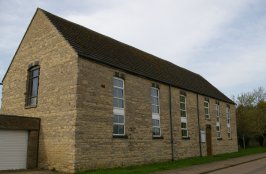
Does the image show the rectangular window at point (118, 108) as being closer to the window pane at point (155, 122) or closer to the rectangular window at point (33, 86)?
the window pane at point (155, 122)

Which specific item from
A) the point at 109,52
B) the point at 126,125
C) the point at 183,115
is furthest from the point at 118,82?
the point at 183,115

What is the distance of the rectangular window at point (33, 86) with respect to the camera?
18.3m

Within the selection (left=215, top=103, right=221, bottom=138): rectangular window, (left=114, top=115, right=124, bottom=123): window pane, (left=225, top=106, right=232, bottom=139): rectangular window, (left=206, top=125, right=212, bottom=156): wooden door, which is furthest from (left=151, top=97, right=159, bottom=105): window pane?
(left=225, top=106, right=232, bottom=139): rectangular window

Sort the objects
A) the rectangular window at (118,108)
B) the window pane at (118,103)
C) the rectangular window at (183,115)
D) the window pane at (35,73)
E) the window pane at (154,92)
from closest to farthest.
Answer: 1. the rectangular window at (118,108)
2. the window pane at (118,103)
3. the window pane at (35,73)
4. the window pane at (154,92)
5. the rectangular window at (183,115)

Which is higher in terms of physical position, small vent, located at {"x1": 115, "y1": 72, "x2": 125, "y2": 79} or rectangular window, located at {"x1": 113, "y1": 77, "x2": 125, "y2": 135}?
small vent, located at {"x1": 115, "y1": 72, "x2": 125, "y2": 79}

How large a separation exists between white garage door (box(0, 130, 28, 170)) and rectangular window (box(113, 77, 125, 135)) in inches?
197

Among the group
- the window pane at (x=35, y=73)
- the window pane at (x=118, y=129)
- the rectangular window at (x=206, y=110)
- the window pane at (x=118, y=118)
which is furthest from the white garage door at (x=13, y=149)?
the rectangular window at (x=206, y=110)

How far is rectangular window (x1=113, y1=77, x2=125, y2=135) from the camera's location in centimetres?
1761

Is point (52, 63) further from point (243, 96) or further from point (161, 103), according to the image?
point (243, 96)

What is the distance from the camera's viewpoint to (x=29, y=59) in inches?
758

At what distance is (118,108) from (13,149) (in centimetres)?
613

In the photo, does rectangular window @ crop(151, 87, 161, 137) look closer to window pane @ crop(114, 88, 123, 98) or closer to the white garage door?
window pane @ crop(114, 88, 123, 98)

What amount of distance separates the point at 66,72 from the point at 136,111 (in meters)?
5.42

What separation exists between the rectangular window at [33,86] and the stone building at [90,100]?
0.06m
